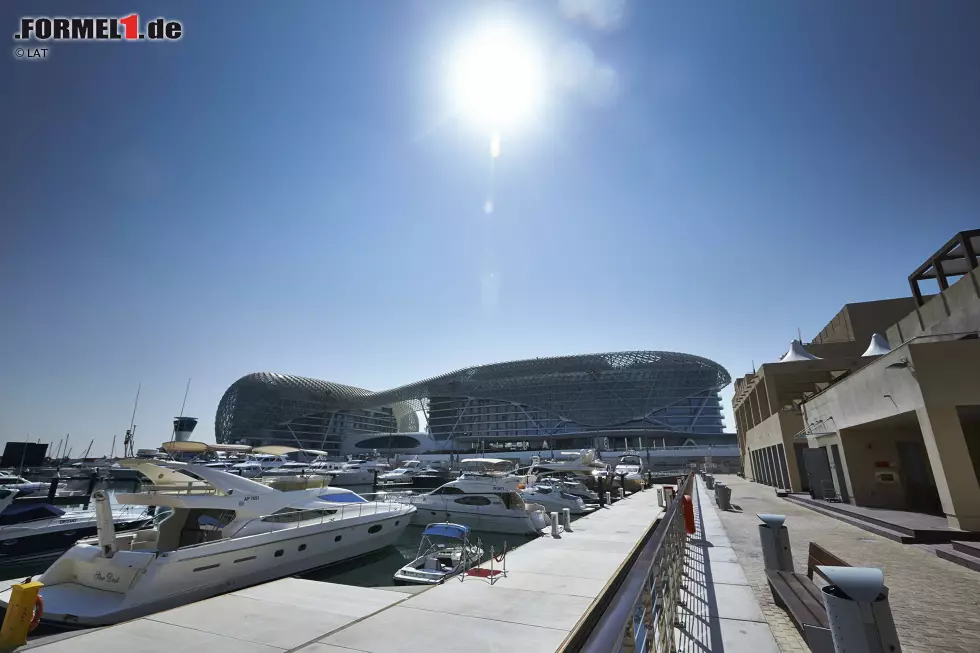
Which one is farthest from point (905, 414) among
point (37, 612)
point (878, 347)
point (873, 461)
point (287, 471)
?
point (287, 471)

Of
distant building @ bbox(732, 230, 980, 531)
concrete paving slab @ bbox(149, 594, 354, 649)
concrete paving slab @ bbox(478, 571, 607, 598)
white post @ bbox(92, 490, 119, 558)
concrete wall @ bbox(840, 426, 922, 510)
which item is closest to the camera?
concrete paving slab @ bbox(149, 594, 354, 649)

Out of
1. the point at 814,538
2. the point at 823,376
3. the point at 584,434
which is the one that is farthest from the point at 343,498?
the point at 584,434

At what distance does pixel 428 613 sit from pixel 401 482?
161 ft

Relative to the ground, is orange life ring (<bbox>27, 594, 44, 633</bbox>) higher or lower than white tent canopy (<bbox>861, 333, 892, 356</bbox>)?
lower

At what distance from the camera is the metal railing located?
204 cm

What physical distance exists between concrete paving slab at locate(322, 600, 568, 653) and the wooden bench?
110 inches

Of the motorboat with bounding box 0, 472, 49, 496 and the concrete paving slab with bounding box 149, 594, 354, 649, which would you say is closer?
the concrete paving slab with bounding box 149, 594, 354, 649

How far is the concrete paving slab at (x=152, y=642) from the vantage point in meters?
5.76

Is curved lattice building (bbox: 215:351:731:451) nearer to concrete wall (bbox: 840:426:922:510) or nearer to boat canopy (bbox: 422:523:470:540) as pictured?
concrete wall (bbox: 840:426:922:510)

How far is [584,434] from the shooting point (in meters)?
106

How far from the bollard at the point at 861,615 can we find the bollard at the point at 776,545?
4.93m

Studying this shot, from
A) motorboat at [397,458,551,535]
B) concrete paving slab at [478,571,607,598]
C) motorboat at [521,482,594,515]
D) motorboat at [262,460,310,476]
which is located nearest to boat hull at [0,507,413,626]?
concrete paving slab at [478,571,607,598]

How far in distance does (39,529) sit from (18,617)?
17.3 m

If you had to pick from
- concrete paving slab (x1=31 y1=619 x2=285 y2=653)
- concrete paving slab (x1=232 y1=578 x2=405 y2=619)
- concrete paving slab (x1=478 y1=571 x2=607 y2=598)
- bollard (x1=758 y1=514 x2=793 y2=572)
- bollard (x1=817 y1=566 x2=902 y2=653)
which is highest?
bollard (x1=817 y1=566 x2=902 y2=653)
